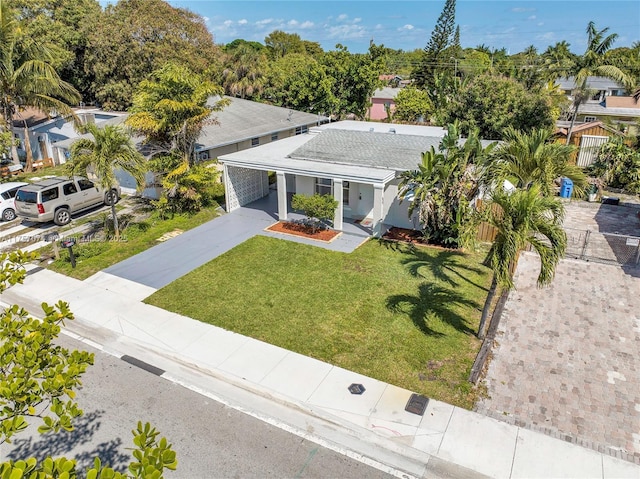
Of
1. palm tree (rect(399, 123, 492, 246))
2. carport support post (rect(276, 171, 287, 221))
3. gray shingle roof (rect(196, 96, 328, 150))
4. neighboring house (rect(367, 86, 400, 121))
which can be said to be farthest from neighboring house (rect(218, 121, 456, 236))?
neighboring house (rect(367, 86, 400, 121))

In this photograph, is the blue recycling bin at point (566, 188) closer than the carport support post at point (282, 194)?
No

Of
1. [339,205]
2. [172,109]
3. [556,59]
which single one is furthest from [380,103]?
[172,109]

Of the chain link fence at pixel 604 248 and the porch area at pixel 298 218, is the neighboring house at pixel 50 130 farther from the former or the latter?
the chain link fence at pixel 604 248

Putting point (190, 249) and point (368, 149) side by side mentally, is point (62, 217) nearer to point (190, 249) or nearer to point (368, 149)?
point (190, 249)

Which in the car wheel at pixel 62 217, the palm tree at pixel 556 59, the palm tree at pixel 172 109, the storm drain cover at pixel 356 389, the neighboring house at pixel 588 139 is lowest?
the storm drain cover at pixel 356 389

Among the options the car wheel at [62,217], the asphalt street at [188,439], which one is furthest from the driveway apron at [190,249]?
the asphalt street at [188,439]
